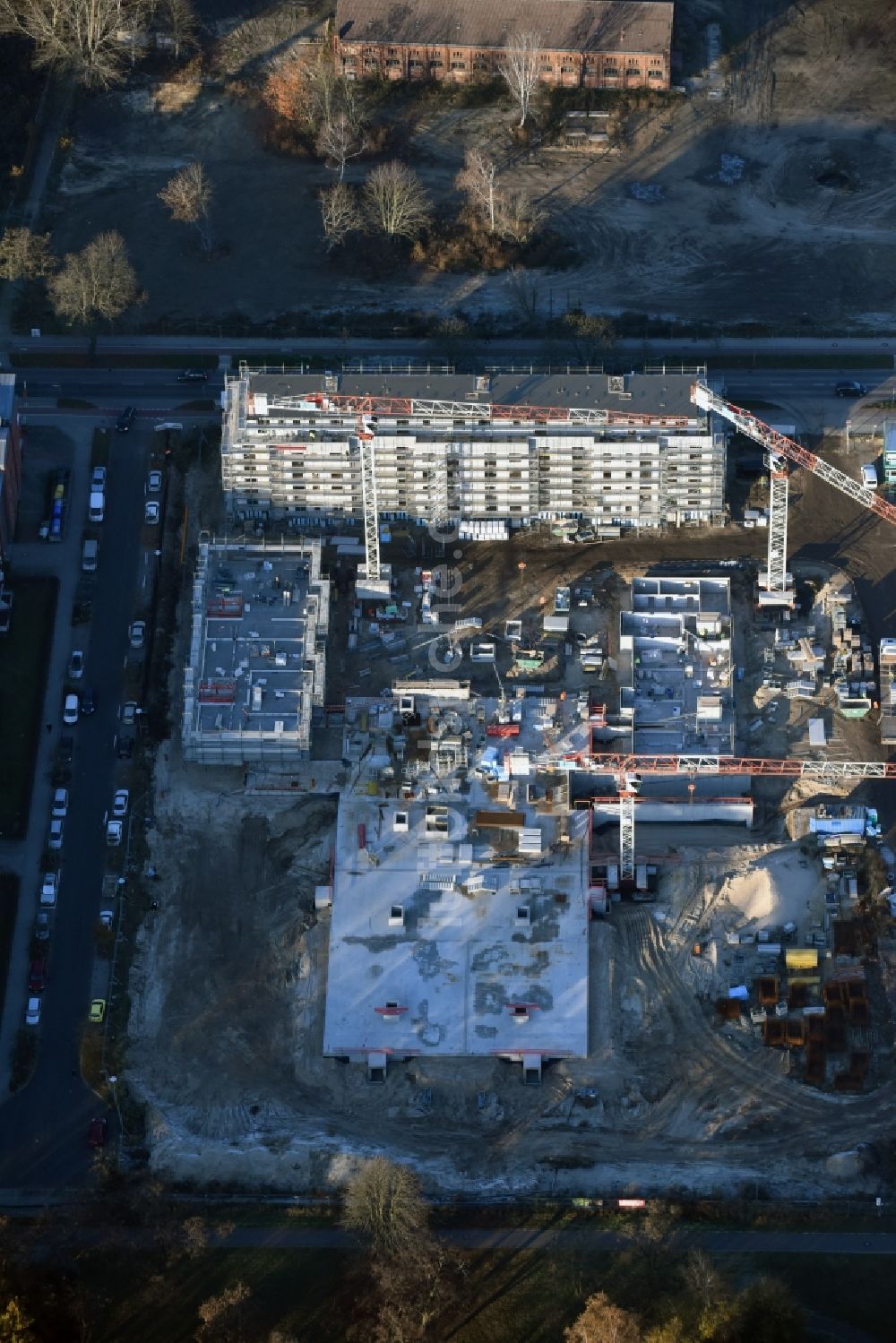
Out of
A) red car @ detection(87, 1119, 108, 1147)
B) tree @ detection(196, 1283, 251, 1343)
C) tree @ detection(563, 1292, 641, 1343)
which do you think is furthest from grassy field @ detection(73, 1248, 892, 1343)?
red car @ detection(87, 1119, 108, 1147)

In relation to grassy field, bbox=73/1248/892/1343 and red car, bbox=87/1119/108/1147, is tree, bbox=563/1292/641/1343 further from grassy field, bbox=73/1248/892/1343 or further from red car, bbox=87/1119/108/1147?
red car, bbox=87/1119/108/1147

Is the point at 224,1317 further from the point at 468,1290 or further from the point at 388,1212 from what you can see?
the point at 468,1290

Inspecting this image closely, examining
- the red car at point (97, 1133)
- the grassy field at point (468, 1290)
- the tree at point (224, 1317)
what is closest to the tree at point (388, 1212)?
the grassy field at point (468, 1290)

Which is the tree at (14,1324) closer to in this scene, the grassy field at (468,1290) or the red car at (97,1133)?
the grassy field at (468,1290)

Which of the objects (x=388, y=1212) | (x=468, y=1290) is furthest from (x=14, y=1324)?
(x=468, y=1290)

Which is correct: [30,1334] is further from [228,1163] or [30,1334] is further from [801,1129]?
[801,1129]

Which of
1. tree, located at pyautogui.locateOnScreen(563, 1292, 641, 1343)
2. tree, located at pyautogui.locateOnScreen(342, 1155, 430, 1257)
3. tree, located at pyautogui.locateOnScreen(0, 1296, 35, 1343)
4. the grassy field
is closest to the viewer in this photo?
tree, located at pyautogui.locateOnScreen(0, 1296, 35, 1343)
